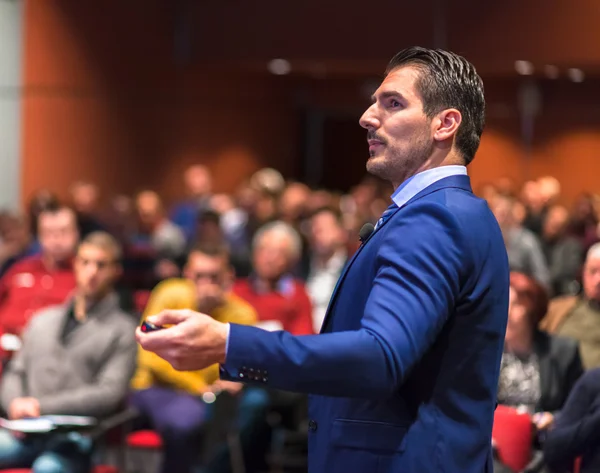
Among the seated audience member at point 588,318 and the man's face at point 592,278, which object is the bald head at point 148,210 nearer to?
the seated audience member at point 588,318

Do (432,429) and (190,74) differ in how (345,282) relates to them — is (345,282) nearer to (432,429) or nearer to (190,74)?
(432,429)

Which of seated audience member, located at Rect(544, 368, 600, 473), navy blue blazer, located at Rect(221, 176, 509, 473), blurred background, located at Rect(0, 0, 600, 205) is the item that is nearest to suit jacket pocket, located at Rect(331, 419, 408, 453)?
navy blue blazer, located at Rect(221, 176, 509, 473)

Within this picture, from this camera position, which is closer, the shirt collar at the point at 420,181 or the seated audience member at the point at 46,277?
the shirt collar at the point at 420,181

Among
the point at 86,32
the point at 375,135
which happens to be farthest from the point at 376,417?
the point at 86,32

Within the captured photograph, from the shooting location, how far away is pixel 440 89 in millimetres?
1663

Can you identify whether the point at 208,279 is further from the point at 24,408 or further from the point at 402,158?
the point at 402,158

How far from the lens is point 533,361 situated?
4.15m

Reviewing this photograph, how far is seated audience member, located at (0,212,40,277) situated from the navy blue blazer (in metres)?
5.55

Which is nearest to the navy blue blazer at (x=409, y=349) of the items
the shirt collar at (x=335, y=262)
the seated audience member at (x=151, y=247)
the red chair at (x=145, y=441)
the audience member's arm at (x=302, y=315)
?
the red chair at (x=145, y=441)

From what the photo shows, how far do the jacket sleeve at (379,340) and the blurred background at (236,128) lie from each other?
4472 mm

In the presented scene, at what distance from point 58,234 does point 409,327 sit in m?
4.90

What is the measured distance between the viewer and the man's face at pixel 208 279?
5.10 meters

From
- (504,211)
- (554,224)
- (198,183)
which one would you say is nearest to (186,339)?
(504,211)

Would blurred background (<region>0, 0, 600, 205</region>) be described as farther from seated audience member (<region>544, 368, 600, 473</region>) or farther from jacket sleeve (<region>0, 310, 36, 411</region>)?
seated audience member (<region>544, 368, 600, 473</region>)
